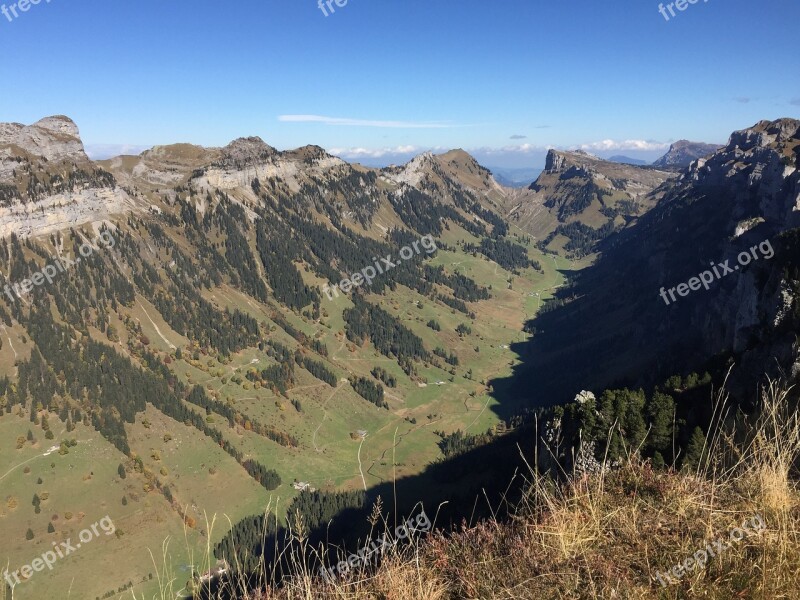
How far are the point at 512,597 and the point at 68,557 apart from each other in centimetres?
13584

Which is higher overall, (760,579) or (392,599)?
(760,579)

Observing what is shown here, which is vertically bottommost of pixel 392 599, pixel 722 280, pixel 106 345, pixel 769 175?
pixel 106 345

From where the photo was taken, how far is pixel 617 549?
714cm

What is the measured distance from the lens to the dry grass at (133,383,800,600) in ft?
20.5

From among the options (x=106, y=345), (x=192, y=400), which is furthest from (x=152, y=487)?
(x=106, y=345)

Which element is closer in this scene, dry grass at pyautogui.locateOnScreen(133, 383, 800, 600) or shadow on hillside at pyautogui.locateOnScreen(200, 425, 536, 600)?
dry grass at pyautogui.locateOnScreen(133, 383, 800, 600)

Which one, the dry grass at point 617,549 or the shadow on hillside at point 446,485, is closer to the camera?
the dry grass at point 617,549

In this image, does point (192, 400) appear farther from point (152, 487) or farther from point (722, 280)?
point (722, 280)

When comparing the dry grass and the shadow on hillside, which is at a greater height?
the dry grass

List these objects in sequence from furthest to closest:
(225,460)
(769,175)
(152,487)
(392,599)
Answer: (769,175) < (225,460) < (152,487) < (392,599)

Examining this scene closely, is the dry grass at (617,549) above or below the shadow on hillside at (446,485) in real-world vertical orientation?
above

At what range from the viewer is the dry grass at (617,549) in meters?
6.26

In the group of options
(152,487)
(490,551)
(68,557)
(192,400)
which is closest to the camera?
(490,551)

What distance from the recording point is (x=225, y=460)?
14712 centimetres
